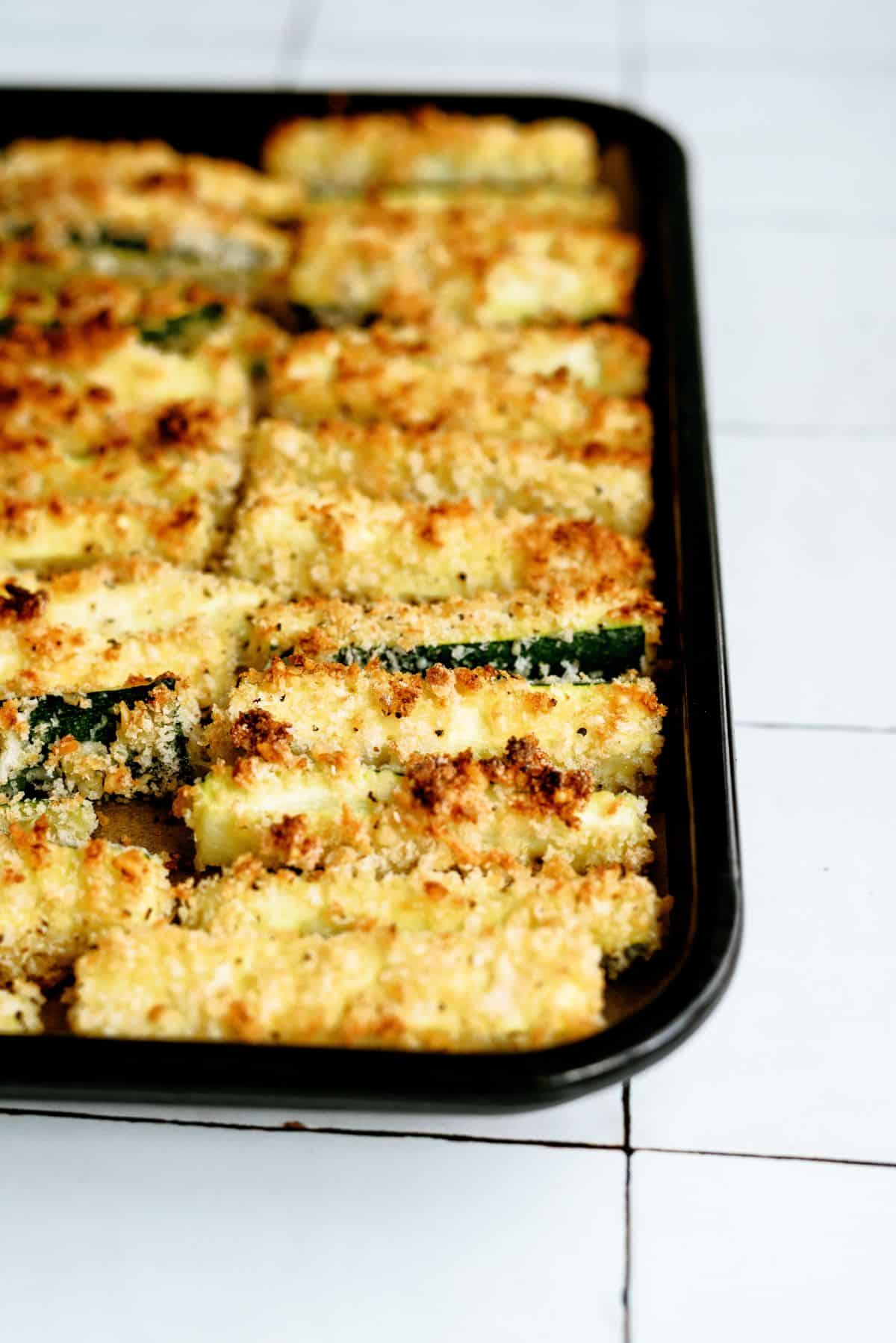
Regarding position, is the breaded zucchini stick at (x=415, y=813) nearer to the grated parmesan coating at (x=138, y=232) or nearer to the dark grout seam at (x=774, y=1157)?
the dark grout seam at (x=774, y=1157)

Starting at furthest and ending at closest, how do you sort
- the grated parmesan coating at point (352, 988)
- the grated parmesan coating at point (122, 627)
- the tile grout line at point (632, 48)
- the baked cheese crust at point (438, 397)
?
the tile grout line at point (632, 48) < the baked cheese crust at point (438, 397) < the grated parmesan coating at point (122, 627) < the grated parmesan coating at point (352, 988)

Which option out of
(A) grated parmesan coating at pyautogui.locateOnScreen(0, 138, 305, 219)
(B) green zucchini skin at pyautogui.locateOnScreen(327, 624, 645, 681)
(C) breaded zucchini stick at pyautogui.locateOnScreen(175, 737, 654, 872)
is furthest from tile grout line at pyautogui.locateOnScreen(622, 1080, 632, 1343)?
(A) grated parmesan coating at pyautogui.locateOnScreen(0, 138, 305, 219)

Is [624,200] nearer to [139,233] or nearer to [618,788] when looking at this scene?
[139,233]

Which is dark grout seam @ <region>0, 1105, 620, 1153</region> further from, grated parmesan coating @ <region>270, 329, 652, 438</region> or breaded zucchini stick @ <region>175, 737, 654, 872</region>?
grated parmesan coating @ <region>270, 329, 652, 438</region>

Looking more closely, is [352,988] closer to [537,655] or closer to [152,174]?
[537,655]

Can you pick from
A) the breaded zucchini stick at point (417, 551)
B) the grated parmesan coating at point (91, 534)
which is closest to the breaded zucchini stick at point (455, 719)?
the breaded zucchini stick at point (417, 551)

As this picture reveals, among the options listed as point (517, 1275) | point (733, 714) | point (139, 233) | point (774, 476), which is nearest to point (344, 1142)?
point (517, 1275)

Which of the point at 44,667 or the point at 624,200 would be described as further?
the point at 624,200
